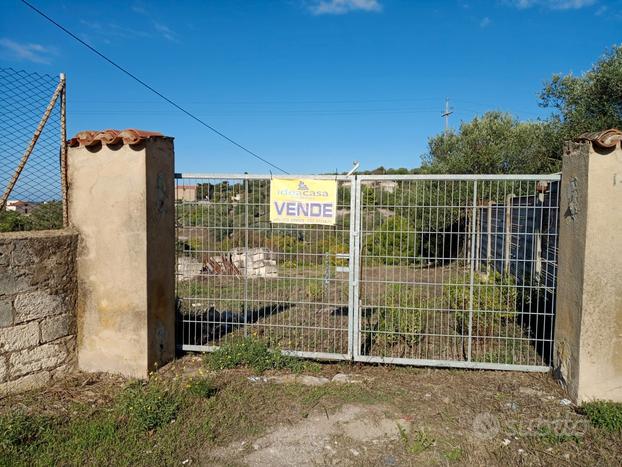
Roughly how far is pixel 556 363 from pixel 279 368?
10.2ft

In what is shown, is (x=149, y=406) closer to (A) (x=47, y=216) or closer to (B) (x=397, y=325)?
(A) (x=47, y=216)

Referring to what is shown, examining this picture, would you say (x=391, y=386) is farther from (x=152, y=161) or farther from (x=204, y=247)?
(x=152, y=161)

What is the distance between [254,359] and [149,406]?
4.90 feet

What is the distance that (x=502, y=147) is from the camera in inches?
671

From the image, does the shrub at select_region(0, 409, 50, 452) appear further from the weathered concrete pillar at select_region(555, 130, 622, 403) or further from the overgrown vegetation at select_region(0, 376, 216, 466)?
the weathered concrete pillar at select_region(555, 130, 622, 403)

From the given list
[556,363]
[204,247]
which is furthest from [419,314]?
[204,247]

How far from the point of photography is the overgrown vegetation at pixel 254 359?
5.32 meters

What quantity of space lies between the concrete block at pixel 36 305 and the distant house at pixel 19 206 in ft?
3.24

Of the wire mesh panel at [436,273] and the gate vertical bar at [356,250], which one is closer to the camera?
the wire mesh panel at [436,273]

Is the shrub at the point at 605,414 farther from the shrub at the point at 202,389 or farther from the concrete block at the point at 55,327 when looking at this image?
the concrete block at the point at 55,327

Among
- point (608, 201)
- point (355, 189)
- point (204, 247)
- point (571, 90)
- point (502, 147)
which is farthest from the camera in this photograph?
point (502, 147)

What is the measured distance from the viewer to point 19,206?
16.3 ft

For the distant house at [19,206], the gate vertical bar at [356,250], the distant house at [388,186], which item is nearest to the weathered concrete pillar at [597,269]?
the distant house at [388,186]

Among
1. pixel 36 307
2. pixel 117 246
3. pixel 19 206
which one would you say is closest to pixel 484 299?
pixel 117 246
